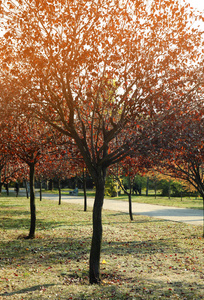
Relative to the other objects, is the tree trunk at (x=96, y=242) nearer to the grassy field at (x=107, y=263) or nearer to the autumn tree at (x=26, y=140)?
the grassy field at (x=107, y=263)

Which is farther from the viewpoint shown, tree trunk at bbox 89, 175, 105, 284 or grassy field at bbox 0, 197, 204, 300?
tree trunk at bbox 89, 175, 105, 284

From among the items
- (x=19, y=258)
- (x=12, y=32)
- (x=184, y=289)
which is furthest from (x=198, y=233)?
(x=12, y=32)

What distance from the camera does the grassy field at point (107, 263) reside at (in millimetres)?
6785

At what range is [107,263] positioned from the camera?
29.9 feet

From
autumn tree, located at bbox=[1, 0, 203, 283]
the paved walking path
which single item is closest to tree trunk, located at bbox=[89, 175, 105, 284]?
autumn tree, located at bbox=[1, 0, 203, 283]

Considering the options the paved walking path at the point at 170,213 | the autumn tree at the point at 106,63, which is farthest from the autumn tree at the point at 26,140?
the paved walking path at the point at 170,213

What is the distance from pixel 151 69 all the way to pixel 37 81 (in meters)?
3.21

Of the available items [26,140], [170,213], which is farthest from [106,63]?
[170,213]

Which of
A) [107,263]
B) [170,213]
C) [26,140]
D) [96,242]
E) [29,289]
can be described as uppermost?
[26,140]

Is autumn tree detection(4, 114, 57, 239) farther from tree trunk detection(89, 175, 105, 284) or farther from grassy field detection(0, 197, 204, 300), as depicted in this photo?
grassy field detection(0, 197, 204, 300)

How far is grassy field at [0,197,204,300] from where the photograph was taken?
6.79 metres

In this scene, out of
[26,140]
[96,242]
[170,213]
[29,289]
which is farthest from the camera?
[170,213]

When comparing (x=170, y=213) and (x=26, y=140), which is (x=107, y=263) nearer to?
(x=26, y=140)

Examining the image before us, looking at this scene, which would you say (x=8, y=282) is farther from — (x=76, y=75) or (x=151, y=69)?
(x=151, y=69)
